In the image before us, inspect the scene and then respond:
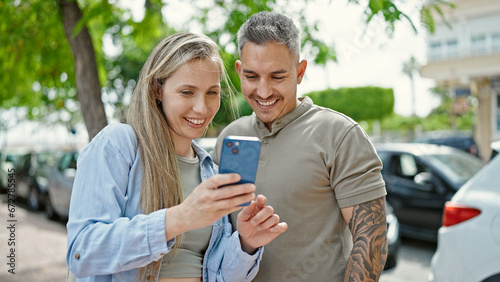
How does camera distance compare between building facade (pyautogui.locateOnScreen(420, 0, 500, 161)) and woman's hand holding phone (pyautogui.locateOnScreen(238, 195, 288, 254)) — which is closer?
woman's hand holding phone (pyautogui.locateOnScreen(238, 195, 288, 254))

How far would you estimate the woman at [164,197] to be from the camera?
54.9 inches

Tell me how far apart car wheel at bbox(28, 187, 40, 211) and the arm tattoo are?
37.9 feet

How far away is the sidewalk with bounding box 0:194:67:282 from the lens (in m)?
Result: 6.16

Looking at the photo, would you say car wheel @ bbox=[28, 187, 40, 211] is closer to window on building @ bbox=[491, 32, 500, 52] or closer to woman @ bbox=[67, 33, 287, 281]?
woman @ bbox=[67, 33, 287, 281]

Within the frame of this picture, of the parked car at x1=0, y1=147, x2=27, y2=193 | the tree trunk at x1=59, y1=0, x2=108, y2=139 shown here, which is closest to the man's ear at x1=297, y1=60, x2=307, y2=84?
the tree trunk at x1=59, y1=0, x2=108, y2=139

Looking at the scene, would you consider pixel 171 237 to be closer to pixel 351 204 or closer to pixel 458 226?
pixel 351 204

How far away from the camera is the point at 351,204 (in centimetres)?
191

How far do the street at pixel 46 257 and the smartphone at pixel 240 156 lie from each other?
414 centimetres

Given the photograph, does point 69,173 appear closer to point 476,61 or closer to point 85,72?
point 85,72

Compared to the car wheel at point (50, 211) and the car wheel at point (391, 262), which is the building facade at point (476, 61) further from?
the car wheel at point (50, 211)

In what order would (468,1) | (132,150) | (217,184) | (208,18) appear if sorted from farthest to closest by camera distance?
(468,1), (208,18), (132,150), (217,184)

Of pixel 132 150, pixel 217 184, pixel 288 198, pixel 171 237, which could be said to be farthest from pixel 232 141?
pixel 288 198

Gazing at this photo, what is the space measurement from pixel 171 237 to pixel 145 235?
0.27 ft

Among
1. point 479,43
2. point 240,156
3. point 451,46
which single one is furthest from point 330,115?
point 451,46
